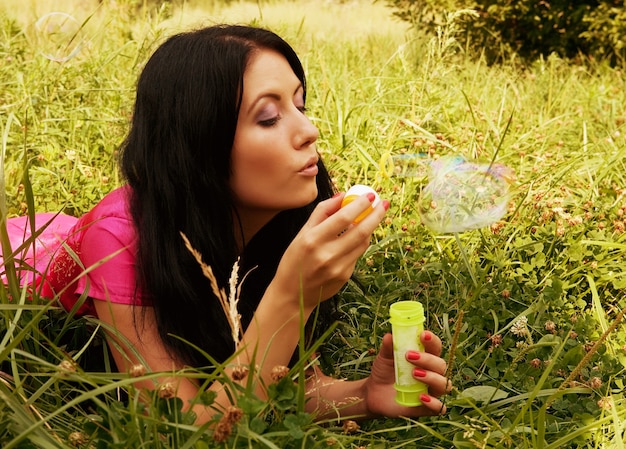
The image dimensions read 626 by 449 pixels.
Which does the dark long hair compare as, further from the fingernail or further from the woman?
the fingernail

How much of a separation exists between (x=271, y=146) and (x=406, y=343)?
1.80ft

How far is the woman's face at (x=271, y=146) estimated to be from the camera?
6.18 ft

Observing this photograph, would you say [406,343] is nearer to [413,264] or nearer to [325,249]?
[325,249]

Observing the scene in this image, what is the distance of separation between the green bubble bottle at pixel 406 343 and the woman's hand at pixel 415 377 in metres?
0.02

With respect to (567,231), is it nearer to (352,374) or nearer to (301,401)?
(352,374)

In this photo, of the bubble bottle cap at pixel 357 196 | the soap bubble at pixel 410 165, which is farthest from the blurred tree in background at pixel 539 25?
the bubble bottle cap at pixel 357 196

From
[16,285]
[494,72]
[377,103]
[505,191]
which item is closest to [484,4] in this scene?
[494,72]

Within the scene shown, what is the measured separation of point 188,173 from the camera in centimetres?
193

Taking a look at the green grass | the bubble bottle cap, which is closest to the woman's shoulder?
the green grass

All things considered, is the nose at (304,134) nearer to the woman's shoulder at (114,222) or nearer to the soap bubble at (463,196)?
the woman's shoulder at (114,222)

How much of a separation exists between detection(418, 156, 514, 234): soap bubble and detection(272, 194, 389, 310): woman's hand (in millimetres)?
879

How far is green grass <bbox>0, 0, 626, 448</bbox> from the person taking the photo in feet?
5.16

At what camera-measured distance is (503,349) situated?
234cm

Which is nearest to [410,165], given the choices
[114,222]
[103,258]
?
[114,222]
